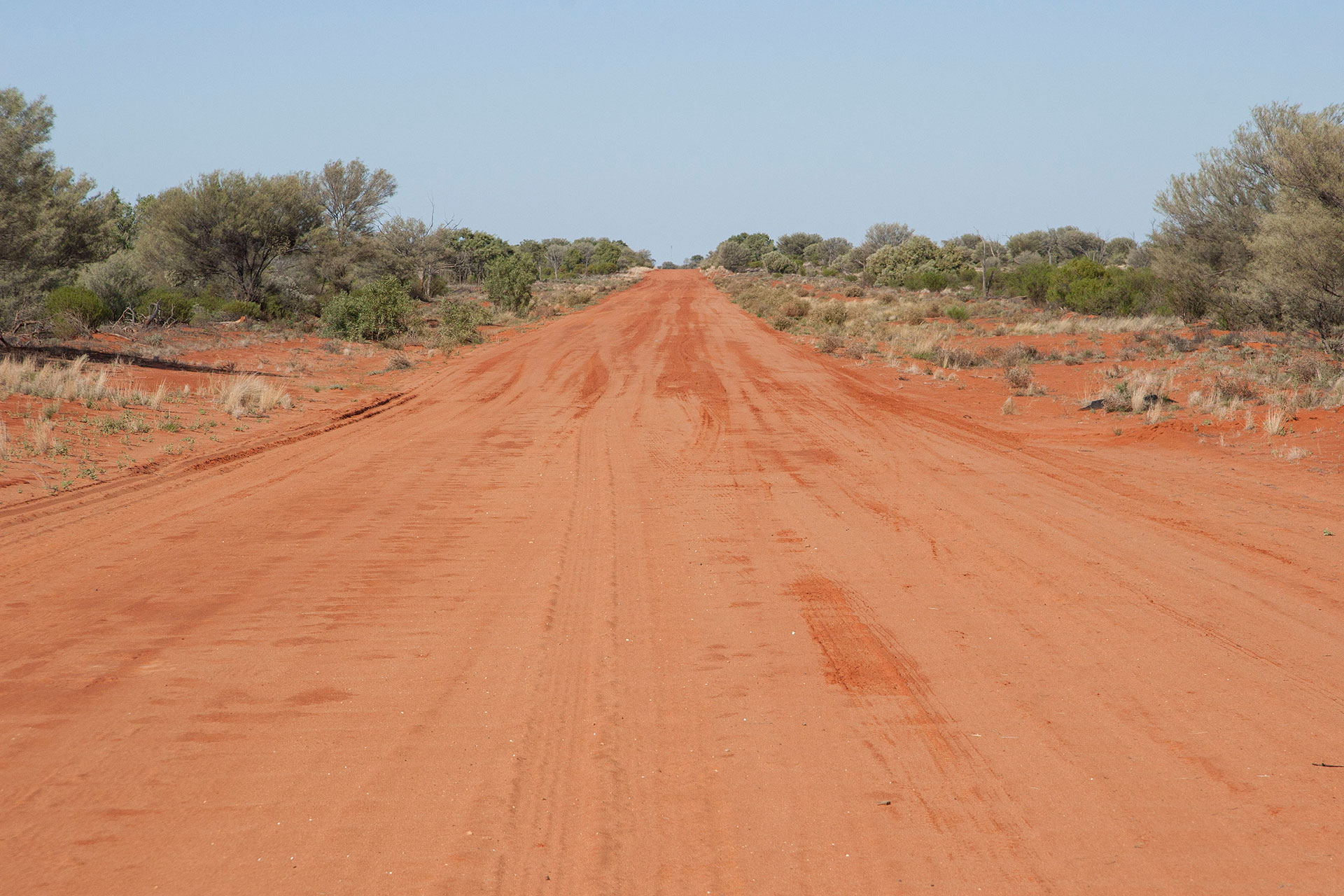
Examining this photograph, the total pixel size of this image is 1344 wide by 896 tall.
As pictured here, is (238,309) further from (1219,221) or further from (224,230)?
(1219,221)

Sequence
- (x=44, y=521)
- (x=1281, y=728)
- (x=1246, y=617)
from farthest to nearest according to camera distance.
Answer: (x=44, y=521)
(x=1246, y=617)
(x=1281, y=728)

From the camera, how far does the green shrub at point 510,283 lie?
4050cm

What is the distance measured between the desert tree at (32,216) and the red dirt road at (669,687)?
472 inches

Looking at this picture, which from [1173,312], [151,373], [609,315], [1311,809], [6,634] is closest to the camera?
[1311,809]

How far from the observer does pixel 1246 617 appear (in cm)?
635

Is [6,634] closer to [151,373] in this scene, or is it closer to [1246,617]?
[1246,617]

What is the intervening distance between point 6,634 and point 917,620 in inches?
234

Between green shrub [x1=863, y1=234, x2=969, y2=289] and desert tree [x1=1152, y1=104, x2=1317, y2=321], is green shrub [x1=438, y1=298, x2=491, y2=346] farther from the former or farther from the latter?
green shrub [x1=863, y1=234, x2=969, y2=289]

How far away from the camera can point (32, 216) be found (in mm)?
19062

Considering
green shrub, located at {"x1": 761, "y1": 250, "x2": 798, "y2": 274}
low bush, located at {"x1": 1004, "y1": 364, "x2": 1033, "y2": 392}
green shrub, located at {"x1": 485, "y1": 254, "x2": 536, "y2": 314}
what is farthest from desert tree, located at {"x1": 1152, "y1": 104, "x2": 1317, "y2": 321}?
green shrub, located at {"x1": 761, "y1": 250, "x2": 798, "y2": 274}

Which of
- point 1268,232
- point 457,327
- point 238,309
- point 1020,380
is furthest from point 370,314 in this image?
point 1268,232

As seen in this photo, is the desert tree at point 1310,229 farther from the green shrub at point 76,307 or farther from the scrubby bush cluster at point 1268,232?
the green shrub at point 76,307

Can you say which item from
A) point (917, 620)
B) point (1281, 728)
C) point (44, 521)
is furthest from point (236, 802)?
point (44, 521)

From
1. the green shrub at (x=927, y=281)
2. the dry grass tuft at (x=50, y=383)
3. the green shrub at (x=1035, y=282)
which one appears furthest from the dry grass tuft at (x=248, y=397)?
the green shrub at (x=927, y=281)
